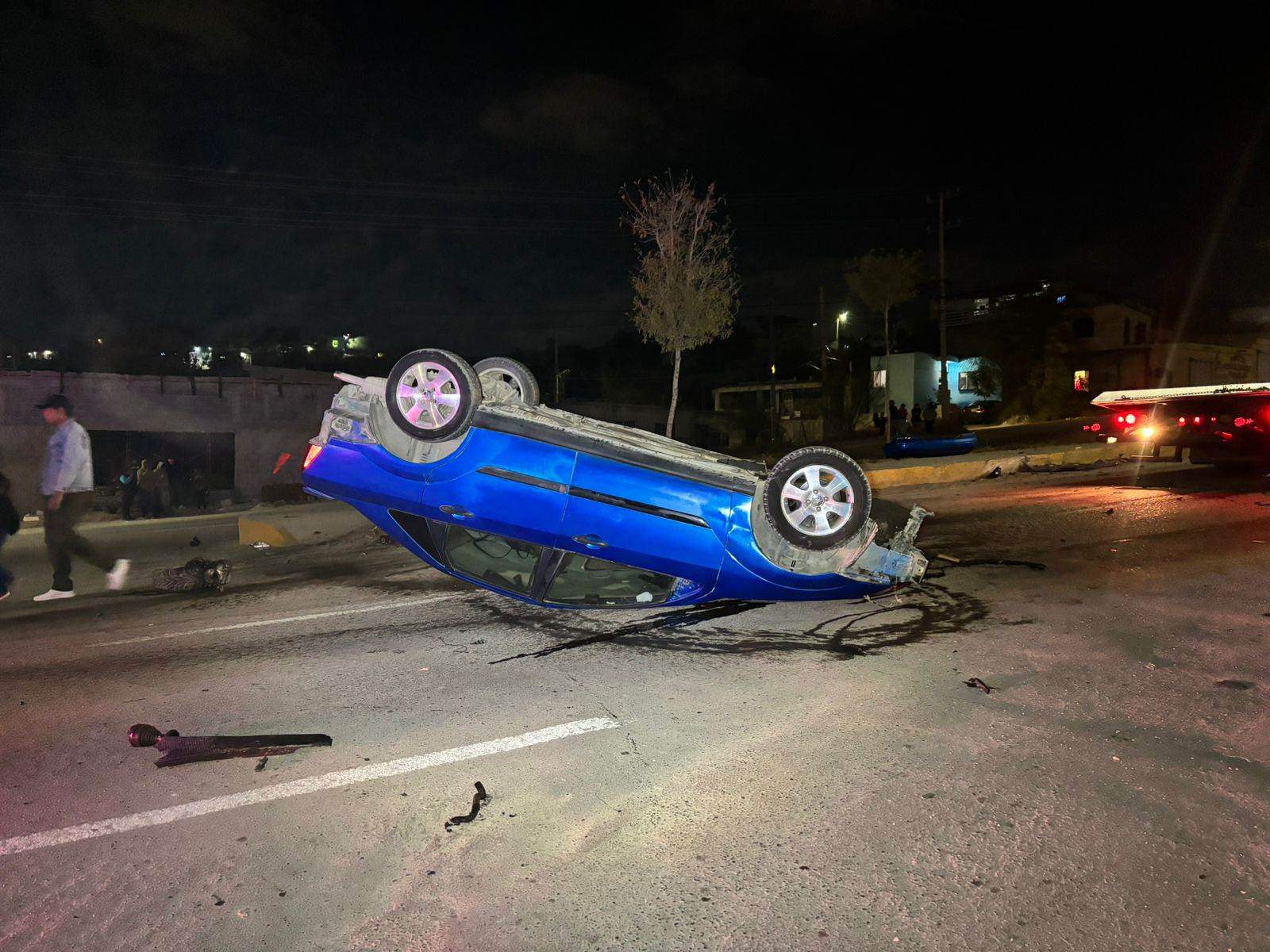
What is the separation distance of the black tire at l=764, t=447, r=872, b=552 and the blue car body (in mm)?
176

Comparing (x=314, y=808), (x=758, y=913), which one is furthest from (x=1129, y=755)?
(x=314, y=808)

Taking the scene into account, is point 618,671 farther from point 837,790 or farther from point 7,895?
point 7,895

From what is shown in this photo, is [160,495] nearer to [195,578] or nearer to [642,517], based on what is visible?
[195,578]

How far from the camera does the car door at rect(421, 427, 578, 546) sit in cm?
506

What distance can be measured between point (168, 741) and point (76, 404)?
2656 cm

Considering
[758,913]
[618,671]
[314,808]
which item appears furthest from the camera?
[618,671]

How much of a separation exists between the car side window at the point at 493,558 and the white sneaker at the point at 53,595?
453 cm

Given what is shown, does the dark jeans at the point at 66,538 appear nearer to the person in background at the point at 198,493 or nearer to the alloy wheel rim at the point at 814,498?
the alloy wheel rim at the point at 814,498

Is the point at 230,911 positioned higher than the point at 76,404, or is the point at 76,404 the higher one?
the point at 76,404

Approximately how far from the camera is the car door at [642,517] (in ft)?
16.5

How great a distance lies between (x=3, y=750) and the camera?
3.81 m

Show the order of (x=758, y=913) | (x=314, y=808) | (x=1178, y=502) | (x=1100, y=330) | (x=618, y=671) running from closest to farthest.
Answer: (x=758, y=913)
(x=314, y=808)
(x=618, y=671)
(x=1178, y=502)
(x=1100, y=330)

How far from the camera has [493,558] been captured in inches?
225

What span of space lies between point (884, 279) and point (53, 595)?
37.9 meters
